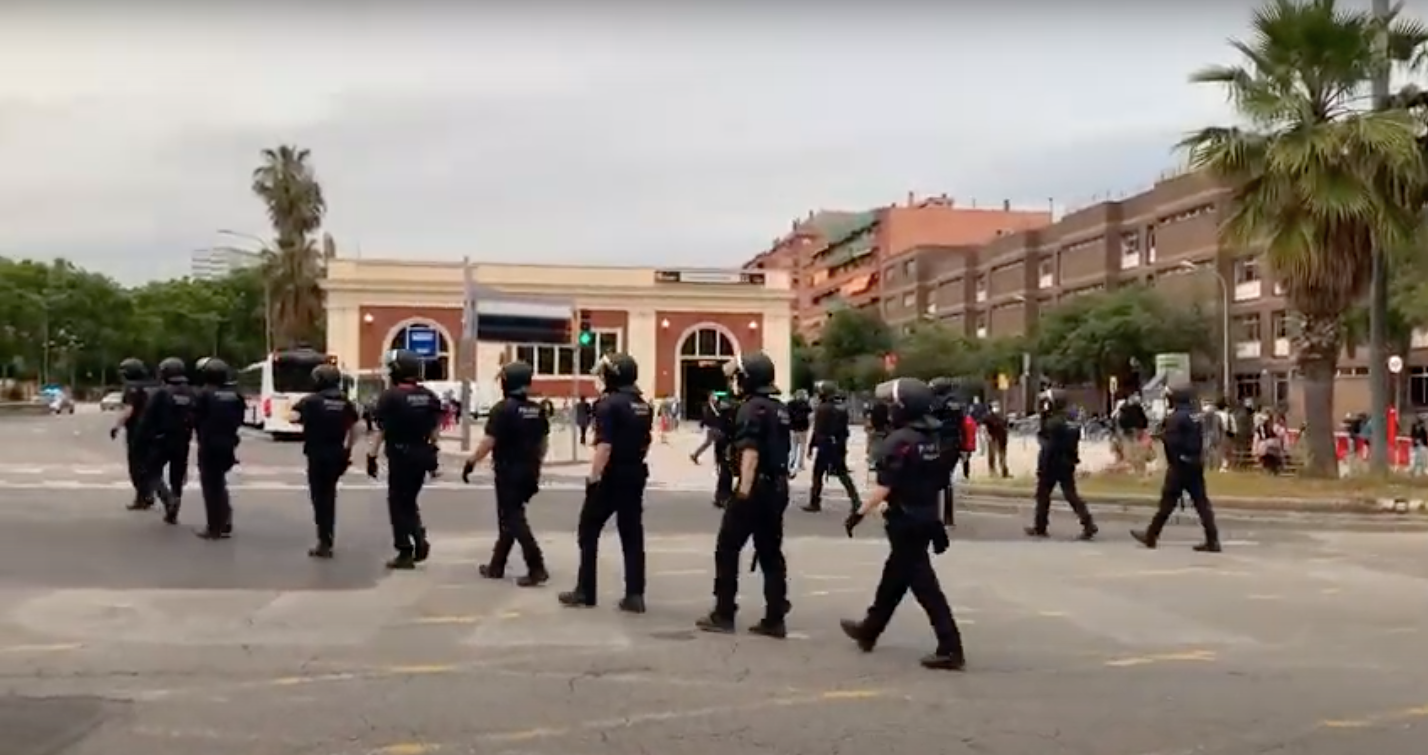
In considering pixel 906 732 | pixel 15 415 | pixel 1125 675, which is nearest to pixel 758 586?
pixel 1125 675

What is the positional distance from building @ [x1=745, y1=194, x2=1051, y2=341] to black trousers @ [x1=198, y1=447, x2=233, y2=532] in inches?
3969

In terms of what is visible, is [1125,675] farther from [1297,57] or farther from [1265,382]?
[1265,382]

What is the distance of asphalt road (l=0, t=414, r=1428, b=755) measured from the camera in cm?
702

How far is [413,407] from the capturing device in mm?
12617

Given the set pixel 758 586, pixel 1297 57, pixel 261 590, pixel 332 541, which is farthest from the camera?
pixel 1297 57

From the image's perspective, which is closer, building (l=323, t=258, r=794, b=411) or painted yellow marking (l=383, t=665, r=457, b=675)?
painted yellow marking (l=383, t=665, r=457, b=675)

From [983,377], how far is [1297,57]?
61.8m

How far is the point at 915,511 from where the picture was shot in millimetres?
8688

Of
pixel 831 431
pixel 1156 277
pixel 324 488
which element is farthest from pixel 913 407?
pixel 1156 277

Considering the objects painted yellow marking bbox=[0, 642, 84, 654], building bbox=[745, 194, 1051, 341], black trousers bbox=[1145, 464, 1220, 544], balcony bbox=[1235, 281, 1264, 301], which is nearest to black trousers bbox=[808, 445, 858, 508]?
black trousers bbox=[1145, 464, 1220, 544]

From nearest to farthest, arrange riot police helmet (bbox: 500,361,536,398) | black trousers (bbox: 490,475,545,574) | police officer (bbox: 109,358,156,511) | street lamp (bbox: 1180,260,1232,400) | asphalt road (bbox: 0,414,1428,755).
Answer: asphalt road (bbox: 0,414,1428,755) < black trousers (bbox: 490,475,545,574) < riot police helmet (bbox: 500,361,536,398) < police officer (bbox: 109,358,156,511) < street lamp (bbox: 1180,260,1232,400)

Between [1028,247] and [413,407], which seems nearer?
[413,407]

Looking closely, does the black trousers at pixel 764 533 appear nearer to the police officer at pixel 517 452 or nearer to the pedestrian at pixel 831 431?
the police officer at pixel 517 452

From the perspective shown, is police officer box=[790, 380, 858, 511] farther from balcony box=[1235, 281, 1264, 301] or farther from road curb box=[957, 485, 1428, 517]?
balcony box=[1235, 281, 1264, 301]
